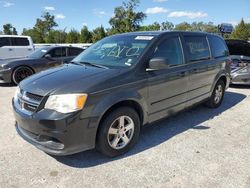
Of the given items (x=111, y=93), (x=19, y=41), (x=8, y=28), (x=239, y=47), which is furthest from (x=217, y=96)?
(x=8, y=28)

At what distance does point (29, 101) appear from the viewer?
3.21 metres

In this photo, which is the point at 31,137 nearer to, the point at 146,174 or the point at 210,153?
the point at 146,174

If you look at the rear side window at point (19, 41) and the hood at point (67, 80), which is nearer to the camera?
the hood at point (67, 80)

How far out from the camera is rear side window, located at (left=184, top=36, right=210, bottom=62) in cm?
462

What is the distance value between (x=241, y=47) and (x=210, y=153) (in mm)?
6211

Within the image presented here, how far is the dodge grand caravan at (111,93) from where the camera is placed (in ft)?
9.87

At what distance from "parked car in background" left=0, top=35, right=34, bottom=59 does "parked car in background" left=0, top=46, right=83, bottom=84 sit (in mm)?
5402

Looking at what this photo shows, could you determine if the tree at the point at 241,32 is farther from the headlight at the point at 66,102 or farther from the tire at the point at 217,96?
the headlight at the point at 66,102

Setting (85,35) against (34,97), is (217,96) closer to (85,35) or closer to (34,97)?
(34,97)

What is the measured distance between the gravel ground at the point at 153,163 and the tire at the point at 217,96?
1.06 meters

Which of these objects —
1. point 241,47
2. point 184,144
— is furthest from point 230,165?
point 241,47

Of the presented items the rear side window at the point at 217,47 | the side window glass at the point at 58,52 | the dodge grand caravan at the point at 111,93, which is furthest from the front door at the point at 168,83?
the side window glass at the point at 58,52

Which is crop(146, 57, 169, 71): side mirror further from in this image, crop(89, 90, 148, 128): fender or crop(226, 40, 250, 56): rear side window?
crop(226, 40, 250, 56): rear side window

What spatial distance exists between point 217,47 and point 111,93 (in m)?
3.44
